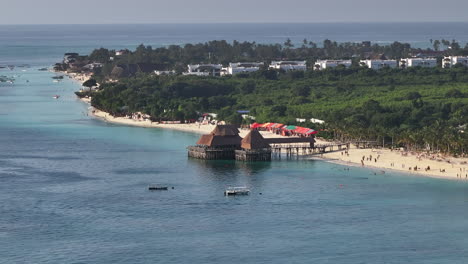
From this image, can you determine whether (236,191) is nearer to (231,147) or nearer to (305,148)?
(231,147)

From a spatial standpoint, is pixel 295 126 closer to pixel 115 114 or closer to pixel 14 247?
pixel 115 114

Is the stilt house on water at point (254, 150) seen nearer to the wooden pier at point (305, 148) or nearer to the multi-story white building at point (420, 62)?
the wooden pier at point (305, 148)

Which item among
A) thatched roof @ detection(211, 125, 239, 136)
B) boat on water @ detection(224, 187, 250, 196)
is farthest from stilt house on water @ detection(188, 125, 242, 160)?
boat on water @ detection(224, 187, 250, 196)

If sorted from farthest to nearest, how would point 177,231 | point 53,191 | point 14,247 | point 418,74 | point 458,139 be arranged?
point 418,74
point 458,139
point 53,191
point 177,231
point 14,247

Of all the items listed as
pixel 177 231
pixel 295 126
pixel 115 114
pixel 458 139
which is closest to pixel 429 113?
pixel 295 126


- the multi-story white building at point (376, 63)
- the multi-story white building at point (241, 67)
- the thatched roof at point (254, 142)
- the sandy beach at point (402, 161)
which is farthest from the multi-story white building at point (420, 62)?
the thatched roof at point (254, 142)

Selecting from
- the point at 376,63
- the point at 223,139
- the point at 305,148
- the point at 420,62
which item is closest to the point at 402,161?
the point at 305,148
